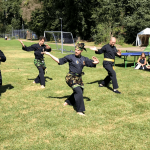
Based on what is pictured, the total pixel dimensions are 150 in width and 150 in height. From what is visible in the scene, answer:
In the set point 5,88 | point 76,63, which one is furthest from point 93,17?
point 76,63

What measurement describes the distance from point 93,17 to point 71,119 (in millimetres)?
40334

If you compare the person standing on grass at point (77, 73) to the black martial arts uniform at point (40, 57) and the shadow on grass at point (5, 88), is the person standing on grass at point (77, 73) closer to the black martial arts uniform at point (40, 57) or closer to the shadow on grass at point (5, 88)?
the black martial arts uniform at point (40, 57)

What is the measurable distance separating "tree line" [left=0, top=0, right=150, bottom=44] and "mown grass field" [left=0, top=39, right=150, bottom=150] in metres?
31.0

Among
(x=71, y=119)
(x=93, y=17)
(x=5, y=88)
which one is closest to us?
(x=71, y=119)

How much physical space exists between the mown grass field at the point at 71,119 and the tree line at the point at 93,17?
30980 mm

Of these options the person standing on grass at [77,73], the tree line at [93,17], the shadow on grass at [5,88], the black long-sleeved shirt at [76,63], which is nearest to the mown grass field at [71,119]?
the shadow on grass at [5,88]

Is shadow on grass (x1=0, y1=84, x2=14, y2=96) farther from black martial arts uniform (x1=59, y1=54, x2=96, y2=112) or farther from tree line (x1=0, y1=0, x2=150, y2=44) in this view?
tree line (x1=0, y1=0, x2=150, y2=44)

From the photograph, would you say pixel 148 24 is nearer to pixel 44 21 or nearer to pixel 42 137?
pixel 44 21

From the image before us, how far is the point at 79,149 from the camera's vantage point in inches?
162

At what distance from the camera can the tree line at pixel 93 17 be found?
3788 centimetres

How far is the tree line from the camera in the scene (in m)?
37.9

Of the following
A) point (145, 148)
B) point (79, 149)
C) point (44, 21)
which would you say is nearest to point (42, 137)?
point (79, 149)

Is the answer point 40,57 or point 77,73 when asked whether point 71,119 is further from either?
point 40,57

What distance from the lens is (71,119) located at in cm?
554
